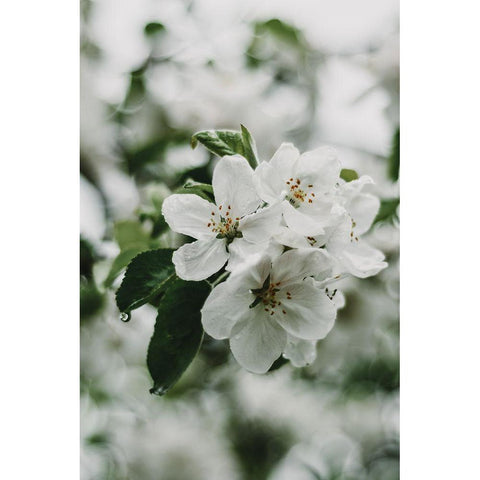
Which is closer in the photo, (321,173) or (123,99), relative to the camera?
(321,173)

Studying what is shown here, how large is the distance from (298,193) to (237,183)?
0.23 feet

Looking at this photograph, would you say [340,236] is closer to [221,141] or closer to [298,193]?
[298,193]

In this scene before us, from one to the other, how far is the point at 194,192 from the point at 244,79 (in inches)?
35.5

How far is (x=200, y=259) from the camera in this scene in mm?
572

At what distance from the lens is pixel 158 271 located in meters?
0.62

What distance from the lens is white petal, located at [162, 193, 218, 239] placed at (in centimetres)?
58

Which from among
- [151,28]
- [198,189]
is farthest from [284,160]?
[151,28]

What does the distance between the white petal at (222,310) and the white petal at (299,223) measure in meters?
0.08

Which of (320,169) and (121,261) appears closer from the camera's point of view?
(320,169)

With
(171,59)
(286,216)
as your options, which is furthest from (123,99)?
(286,216)

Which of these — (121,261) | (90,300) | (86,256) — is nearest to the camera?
(121,261)

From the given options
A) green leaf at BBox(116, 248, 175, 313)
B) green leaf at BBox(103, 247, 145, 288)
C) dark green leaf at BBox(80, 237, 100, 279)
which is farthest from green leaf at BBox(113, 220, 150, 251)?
green leaf at BBox(116, 248, 175, 313)
